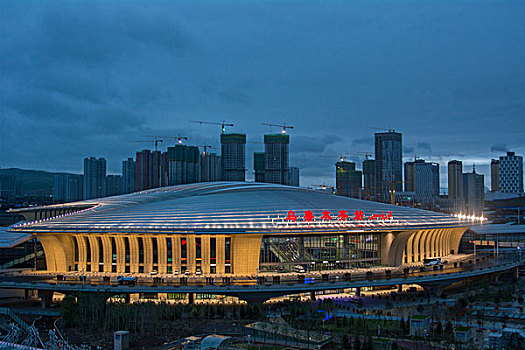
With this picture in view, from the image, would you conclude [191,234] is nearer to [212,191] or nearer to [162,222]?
[162,222]

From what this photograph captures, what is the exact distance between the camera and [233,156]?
566ft

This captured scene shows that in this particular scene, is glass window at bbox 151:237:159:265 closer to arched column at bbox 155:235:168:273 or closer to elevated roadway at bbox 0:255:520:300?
arched column at bbox 155:235:168:273

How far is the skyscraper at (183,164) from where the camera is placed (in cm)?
16438

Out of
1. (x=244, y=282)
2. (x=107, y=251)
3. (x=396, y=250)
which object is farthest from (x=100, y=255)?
(x=396, y=250)

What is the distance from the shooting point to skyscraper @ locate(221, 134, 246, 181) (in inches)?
6732

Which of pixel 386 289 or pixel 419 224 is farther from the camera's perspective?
pixel 419 224

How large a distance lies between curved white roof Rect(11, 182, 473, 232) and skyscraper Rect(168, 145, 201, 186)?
91.3 meters

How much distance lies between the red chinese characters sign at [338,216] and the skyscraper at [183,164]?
106470 millimetres

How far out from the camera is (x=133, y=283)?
51.8m

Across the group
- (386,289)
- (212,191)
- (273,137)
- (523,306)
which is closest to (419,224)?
(386,289)

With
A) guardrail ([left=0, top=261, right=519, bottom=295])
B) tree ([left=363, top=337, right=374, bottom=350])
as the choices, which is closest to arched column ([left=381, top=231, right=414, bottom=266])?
guardrail ([left=0, top=261, right=519, bottom=295])

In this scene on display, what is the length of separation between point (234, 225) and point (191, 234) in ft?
15.6

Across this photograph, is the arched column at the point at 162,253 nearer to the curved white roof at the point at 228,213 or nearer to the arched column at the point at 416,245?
the curved white roof at the point at 228,213

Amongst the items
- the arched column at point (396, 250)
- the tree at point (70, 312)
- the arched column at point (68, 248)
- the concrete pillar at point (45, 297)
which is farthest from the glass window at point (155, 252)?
the arched column at point (396, 250)
